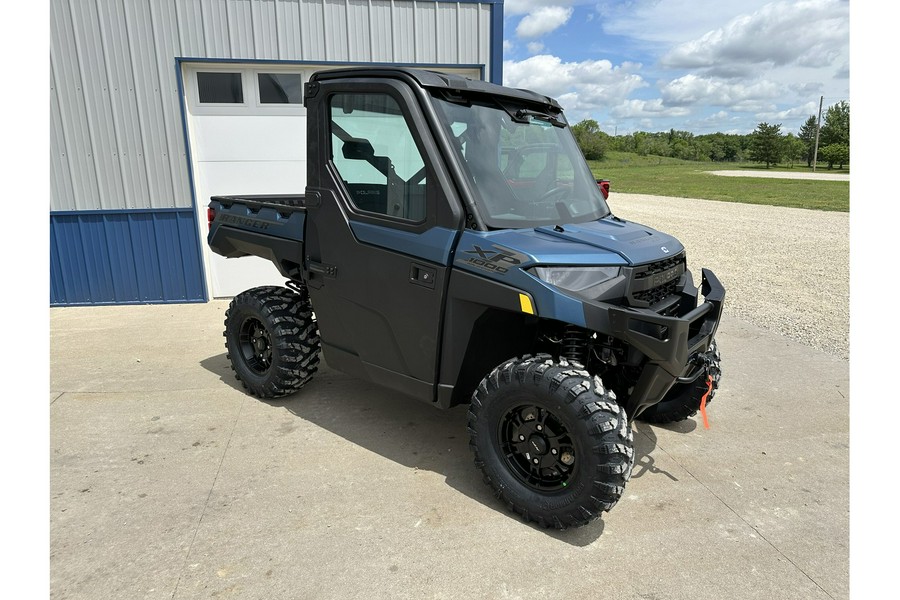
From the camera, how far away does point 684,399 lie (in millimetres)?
4090

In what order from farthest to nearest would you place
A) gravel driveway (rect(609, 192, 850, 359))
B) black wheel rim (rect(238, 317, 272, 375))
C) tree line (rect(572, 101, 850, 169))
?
tree line (rect(572, 101, 850, 169)) < gravel driveway (rect(609, 192, 850, 359)) < black wheel rim (rect(238, 317, 272, 375))

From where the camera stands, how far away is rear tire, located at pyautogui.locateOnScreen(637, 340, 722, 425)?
401cm

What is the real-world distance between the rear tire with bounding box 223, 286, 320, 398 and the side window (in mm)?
1240

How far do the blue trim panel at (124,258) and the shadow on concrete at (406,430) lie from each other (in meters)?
2.85

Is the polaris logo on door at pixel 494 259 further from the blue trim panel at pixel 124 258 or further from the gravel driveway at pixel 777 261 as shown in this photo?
the blue trim panel at pixel 124 258

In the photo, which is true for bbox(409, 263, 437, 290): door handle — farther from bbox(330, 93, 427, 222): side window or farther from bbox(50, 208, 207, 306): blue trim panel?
bbox(50, 208, 207, 306): blue trim panel

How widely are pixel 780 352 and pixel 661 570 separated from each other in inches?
155

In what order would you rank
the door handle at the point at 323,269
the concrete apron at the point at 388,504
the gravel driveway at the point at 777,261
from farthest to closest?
the gravel driveway at the point at 777,261 < the door handle at the point at 323,269 < the concrete apron at the point at 388,504

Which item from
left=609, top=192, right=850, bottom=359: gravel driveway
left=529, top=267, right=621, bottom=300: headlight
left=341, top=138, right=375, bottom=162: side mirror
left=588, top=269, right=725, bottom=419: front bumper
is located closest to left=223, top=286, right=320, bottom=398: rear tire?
left=341, top=138, right=375, bottom=162: side mirror

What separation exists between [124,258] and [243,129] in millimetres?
2243

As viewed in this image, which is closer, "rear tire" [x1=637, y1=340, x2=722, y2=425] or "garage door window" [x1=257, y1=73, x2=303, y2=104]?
"rear tire" [x1=637, y1=340, x2=722, y2=425]

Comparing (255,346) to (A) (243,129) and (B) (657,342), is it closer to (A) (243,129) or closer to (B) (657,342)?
(B) (657,342)

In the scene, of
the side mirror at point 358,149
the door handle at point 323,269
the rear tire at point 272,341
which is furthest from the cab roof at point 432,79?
the rear tire at point 272,341

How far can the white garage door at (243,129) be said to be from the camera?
23.6 feet
